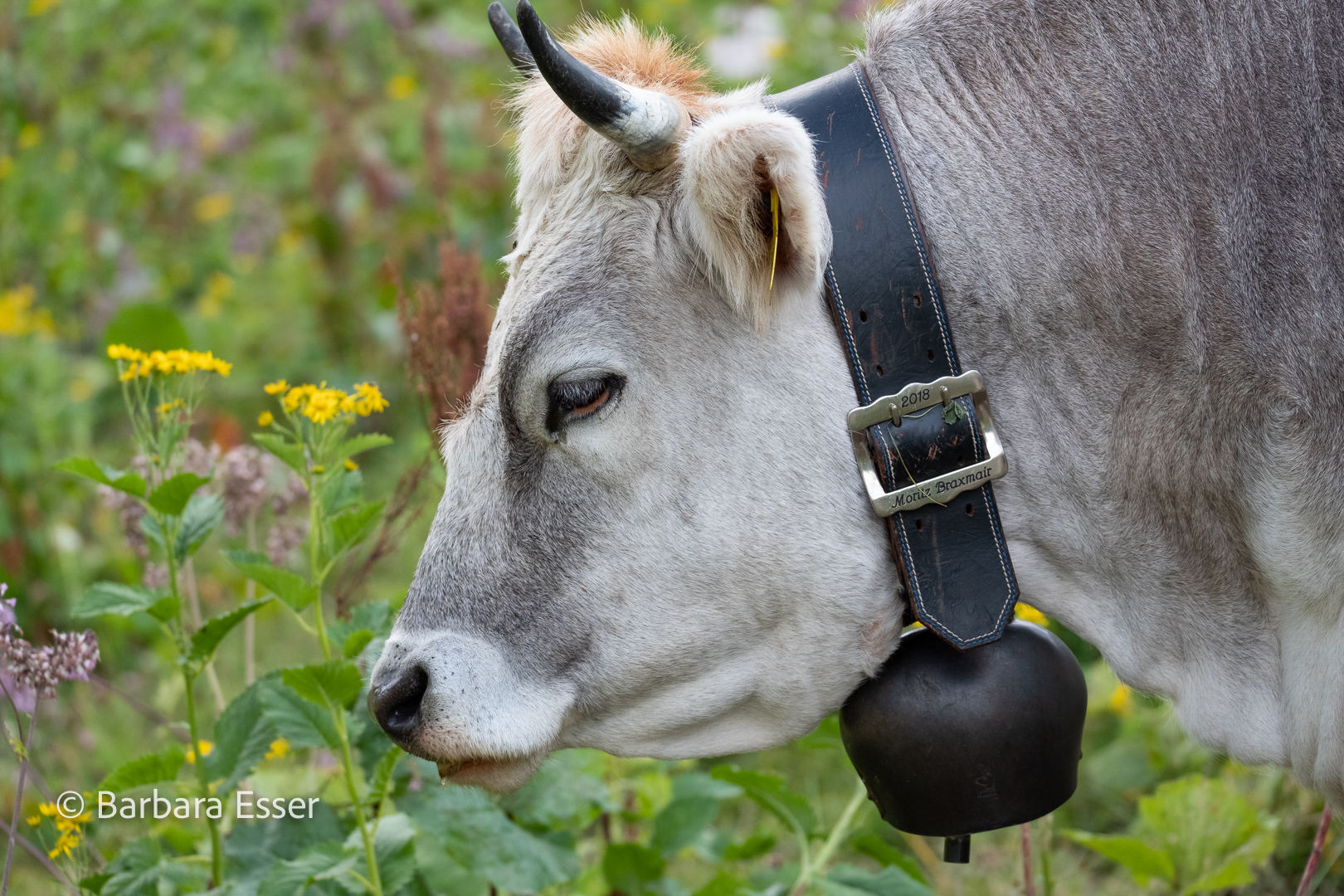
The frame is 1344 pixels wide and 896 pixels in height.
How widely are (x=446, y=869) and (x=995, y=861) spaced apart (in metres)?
1.70

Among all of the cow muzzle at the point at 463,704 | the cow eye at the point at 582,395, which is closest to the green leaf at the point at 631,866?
the cow muzzle at the point at 463,704

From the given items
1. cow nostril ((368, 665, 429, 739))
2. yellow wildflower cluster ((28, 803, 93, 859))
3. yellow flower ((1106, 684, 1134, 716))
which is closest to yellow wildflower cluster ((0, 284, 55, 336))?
yellow wildflower cluster ((28, 803, 93, 859))

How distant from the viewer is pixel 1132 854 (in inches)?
91.7

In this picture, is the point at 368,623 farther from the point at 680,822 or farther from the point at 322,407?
the point at 680,822

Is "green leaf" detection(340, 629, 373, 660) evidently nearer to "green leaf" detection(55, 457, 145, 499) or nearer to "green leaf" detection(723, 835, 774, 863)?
"green leaf" detection(55, 457, 145, 499)

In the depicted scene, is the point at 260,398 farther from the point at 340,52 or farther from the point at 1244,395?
the point at 1244,395

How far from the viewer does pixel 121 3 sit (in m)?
5.25

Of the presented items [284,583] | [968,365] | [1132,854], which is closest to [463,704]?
[284,583]

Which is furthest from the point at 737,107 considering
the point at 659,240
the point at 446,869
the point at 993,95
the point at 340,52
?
the point at 340,52

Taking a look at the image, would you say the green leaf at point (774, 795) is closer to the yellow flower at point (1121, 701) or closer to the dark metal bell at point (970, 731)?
the dark metal bell at point (970, 731)

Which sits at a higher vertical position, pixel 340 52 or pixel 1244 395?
pixel 340 52

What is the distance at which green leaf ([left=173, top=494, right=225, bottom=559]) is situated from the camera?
2.15 m

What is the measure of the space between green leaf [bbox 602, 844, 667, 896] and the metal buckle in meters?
1.09

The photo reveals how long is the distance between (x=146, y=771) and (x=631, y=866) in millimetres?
1009
